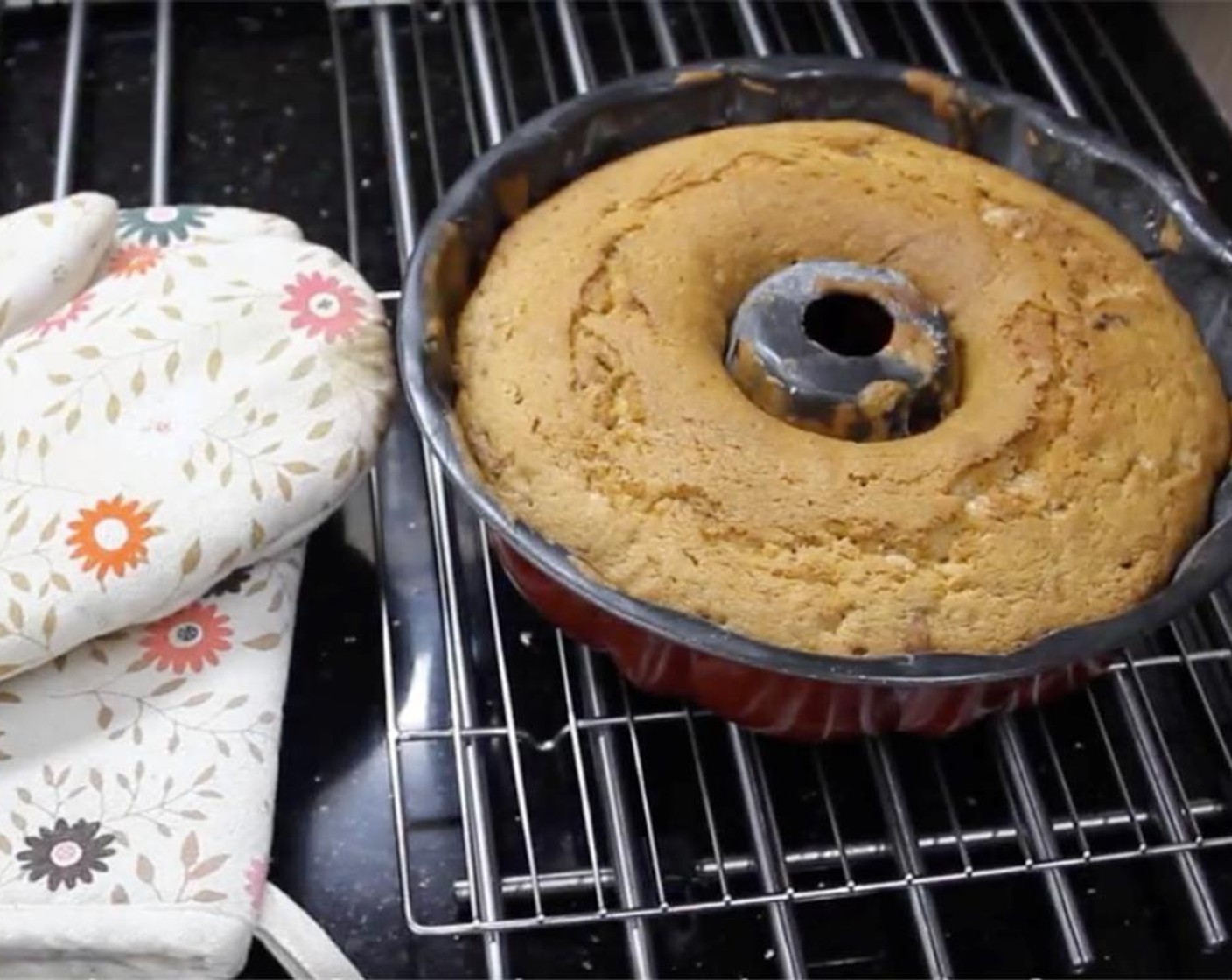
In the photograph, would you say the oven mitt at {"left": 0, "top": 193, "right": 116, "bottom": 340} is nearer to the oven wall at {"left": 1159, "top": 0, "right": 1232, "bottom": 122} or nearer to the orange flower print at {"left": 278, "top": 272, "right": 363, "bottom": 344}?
the orange flower print at {"left": 278, "top": 272, "right": 363, "bottom": 344}

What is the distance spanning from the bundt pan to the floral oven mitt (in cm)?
6

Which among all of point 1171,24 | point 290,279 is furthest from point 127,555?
point 1171,24

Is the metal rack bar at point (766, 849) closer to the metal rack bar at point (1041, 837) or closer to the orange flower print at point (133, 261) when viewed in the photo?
the metal rack bar at point (1041, 837)

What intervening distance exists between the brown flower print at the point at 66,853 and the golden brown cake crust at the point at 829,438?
25 centimetres

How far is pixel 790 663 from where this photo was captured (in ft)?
2.29

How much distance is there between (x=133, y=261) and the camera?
924 mm

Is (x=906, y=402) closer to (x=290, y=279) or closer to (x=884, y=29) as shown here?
(x=290, y=279)

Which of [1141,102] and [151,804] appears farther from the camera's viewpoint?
[1141,102]

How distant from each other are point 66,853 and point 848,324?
1.52 feet

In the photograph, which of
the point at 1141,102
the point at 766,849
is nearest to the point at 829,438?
the point at 766,849

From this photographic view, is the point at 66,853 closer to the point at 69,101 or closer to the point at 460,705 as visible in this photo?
the point at 460,705

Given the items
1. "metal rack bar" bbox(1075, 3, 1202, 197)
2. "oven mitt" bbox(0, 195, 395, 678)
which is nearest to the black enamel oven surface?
"oven mitt" bbox(0, 195, 395, 678)

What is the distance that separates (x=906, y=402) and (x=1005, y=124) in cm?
25

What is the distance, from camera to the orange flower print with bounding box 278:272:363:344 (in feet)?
2.81
